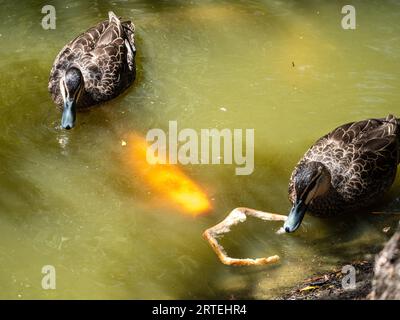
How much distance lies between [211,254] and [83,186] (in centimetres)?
171

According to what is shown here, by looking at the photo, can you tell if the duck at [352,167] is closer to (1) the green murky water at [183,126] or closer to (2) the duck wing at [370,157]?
(2) the duck wing at [370,157]

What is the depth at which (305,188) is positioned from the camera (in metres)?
6.74

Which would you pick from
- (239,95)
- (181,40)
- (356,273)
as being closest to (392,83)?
(239,95)

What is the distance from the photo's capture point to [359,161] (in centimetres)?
729

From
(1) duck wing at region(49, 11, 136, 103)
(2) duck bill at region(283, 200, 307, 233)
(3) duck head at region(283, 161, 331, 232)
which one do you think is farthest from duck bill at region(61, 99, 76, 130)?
(2) duck bill at region(283, 200, 307, 233)

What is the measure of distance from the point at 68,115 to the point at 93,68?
1006mm

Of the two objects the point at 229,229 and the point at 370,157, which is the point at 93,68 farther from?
the point at 370,157

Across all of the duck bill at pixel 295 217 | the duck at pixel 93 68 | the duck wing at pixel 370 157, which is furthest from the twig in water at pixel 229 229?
the duck at pixel 93 68

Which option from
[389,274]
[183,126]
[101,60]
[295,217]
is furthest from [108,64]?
[389,274]

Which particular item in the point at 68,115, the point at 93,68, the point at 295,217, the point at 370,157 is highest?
the point at 93,68

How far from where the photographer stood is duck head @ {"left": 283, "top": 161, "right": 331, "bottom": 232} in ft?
21.8

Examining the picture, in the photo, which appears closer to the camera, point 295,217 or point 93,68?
point 295,217

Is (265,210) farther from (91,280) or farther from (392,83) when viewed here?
(392,83)

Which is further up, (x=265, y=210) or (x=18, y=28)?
(x=18, y=28)
